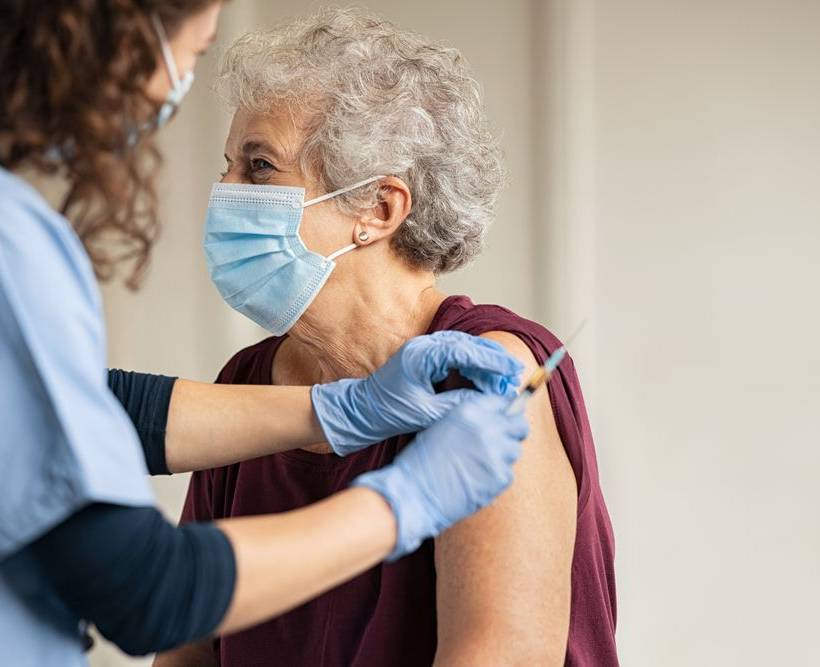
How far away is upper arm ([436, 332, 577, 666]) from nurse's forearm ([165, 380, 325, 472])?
0.85 feet

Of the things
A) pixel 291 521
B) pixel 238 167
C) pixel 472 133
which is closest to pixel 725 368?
pixel 472 133

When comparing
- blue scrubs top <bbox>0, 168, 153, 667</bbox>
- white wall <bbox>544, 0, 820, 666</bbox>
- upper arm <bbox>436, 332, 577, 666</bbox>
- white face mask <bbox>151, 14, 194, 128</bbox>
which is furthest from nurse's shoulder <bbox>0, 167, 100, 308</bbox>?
white wall <bbox>544, 0, 820, 666</bbox>

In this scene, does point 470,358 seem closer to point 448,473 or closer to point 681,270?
point 448,473

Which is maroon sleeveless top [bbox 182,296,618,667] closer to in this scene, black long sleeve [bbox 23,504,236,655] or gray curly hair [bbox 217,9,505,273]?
gray curly hair [bbox 217,9,505,273]

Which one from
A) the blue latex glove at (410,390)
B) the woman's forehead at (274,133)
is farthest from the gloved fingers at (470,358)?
the woman's forehead at (274,133)

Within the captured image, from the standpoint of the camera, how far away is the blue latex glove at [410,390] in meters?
1.39

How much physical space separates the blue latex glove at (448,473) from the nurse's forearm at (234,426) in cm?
39

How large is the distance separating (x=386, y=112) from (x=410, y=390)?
483mm

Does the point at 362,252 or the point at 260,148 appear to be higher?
the point at 260,148

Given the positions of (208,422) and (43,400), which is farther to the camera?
(208,422)

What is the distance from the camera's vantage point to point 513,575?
4.64 ft

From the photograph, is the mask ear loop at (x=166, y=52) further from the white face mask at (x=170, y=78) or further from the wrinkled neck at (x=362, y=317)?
the wrinkled neck at (x=362, y=317)

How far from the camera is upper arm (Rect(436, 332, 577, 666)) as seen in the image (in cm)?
139

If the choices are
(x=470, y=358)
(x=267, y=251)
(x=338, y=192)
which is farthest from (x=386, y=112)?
(x=470, y=358)
